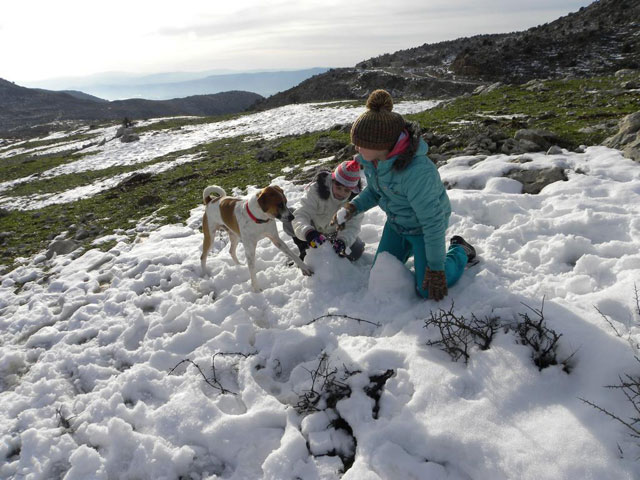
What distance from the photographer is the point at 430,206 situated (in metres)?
3.61

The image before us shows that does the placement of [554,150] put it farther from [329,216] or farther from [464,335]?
[464,335]

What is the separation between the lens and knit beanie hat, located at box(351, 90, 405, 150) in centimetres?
343

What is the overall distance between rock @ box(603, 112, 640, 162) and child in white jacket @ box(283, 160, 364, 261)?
5.07 metres

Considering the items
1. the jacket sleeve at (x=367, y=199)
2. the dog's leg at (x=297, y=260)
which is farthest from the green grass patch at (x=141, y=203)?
the jacket sleeve at (x=367, y=199)

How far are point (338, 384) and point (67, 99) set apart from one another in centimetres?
14525

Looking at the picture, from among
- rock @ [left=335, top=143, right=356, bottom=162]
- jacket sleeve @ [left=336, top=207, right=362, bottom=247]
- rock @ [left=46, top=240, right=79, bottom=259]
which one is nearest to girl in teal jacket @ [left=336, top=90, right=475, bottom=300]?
jacket sleeve @ [left=336, top=207, right=362, bottom=247]

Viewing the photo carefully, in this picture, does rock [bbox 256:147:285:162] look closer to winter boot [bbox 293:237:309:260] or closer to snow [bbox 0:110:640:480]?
snow [bbox 0:110:640:480]

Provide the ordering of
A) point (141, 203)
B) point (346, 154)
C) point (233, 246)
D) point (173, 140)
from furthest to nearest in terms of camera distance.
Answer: point (173, 140) → point (141, 203) → point (346, 154) → point (233, 246)

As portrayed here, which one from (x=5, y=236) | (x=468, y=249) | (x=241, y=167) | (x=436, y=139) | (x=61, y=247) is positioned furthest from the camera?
(x=241, y=167)

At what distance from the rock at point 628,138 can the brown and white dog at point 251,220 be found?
6.17 meters

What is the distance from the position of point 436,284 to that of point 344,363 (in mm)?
1280

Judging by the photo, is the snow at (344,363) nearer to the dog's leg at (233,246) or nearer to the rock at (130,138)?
the dog's leg at (233,246)

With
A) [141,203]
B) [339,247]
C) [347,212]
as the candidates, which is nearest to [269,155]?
[141,203]

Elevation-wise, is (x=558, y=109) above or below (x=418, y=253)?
above
